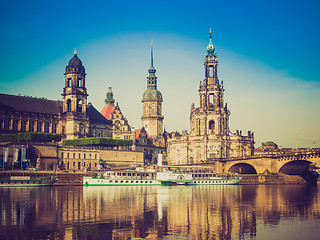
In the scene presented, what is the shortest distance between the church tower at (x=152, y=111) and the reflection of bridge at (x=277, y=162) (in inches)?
2367

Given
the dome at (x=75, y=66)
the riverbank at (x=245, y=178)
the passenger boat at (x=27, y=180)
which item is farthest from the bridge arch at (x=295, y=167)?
the dome at (x=75, y=66)

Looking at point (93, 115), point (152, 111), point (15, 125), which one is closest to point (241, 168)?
point (93, 115)

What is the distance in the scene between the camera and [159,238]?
1358 inches

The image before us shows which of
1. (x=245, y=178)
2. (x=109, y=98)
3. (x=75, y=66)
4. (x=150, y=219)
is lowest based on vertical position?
(x=150, y=219)

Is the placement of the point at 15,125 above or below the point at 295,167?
above

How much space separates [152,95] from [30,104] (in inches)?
2485

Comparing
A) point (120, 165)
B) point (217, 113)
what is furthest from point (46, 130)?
point (217, 113)

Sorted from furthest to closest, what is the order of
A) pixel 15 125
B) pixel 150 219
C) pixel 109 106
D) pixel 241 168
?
pixel 109 106 → pixel 241 168 → pixel 15 125 → pixel 150 219

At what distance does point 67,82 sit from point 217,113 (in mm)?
48296

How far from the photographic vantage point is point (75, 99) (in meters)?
134

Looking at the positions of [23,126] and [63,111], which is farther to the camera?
[63,111]

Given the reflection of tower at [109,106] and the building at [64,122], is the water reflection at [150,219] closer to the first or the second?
the building at [64,122]

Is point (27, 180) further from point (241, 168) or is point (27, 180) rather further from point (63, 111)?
point (241, 168)

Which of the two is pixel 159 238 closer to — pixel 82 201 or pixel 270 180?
pixel 82 201
